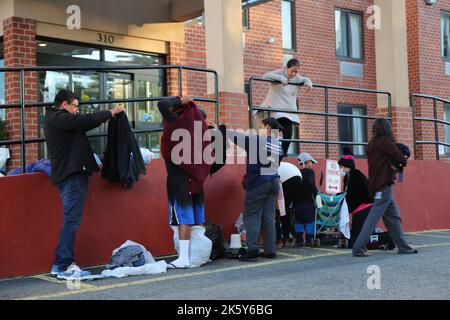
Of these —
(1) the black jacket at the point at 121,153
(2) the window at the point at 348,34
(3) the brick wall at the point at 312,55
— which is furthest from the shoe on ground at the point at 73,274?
(2) the window at the point at 348,34

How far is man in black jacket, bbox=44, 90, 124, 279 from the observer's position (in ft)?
22.2

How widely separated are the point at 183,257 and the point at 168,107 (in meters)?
1.76

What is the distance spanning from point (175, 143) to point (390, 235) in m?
3.36

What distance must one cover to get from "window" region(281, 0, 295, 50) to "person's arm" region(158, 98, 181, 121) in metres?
8.69

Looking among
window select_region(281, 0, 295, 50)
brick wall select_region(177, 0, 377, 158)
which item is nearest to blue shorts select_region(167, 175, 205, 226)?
brick wall select_region(177, 0, 377, 158)

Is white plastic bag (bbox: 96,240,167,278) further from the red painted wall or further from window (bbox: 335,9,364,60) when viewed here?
window (bbox: 335,9,364,60)

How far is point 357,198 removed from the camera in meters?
8.96

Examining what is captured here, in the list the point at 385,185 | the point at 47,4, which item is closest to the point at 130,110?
the point at 47,4

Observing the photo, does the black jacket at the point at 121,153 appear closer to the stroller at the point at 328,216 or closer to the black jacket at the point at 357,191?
the stroller at the point at 328,216

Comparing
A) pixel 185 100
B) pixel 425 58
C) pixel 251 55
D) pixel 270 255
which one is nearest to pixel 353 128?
pixel 425 58

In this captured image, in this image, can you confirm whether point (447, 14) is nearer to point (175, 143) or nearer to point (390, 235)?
point (390, 235)

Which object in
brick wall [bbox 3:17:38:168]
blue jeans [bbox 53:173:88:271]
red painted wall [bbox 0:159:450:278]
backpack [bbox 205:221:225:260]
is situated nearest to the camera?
blue jeans [bbox 53:173:88:271]

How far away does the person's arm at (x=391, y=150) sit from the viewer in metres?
8.10

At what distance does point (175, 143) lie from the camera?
7375 mm
